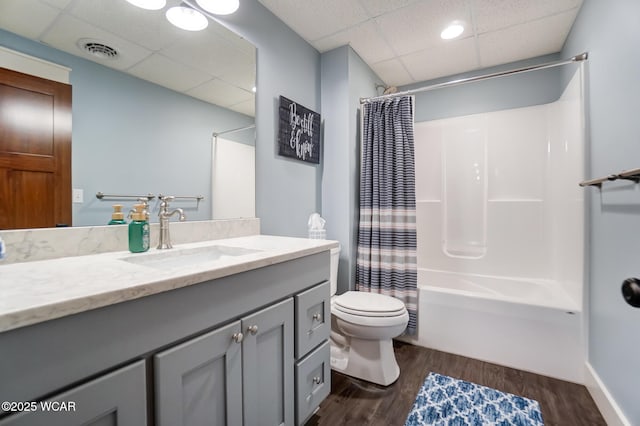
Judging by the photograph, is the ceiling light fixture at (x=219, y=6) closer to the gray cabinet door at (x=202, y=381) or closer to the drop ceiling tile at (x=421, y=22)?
the drop ceiling tile at (x=421, y=22)

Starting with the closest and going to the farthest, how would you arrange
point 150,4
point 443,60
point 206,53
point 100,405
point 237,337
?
1. point 100,405
2. point 237,337
3. point 150,4
4. point 206,53
5. point 443,60

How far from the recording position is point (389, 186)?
2162 mm

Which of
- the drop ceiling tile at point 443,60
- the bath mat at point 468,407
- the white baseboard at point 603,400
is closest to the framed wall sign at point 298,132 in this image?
the drop ceiling tile at point 443,60

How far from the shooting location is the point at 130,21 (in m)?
1.17

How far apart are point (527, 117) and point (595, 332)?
5.70 feet

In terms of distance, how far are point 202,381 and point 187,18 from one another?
1537mm

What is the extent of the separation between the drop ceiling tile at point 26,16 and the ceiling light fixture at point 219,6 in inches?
25.9

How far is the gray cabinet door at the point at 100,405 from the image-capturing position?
508mm

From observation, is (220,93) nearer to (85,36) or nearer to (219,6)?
(219,6)

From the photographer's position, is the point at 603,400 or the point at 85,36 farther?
the point at 603,400

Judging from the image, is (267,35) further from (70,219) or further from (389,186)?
(70,219)

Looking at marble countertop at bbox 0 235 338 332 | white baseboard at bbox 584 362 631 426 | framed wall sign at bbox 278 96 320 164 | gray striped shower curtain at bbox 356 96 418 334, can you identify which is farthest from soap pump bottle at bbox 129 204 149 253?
white baseboard at bbox 584 362 631 426

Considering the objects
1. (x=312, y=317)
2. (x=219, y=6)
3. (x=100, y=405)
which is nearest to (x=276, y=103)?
(x=219, y=6)

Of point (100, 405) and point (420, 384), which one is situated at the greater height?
point (100, 405)
